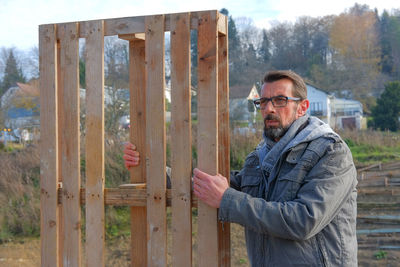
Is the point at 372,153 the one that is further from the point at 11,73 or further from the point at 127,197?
the point at 11,73

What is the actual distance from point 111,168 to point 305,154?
8.59 m

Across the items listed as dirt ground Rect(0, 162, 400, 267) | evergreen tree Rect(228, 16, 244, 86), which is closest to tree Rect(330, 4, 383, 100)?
evergreen tree Rect(228, 16, 244, 86)

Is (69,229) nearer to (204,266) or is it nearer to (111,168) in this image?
(204,266)

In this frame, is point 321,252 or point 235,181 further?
point 235,181

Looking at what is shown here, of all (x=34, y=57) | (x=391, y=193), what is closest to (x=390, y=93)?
(x=391, y=193)

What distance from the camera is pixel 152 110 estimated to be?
2.63 m

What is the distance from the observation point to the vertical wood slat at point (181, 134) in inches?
101

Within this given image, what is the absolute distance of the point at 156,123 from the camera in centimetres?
263

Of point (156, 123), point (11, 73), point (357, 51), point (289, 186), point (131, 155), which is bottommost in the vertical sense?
point (289, 186)

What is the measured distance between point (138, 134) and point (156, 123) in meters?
0.50

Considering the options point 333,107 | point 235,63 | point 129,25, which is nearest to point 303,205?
point 129,25

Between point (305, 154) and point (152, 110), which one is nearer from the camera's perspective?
point (305, 154)

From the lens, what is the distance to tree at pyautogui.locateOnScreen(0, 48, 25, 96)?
25.1 meters

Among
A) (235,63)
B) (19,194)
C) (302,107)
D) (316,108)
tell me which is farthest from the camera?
(316,108)
